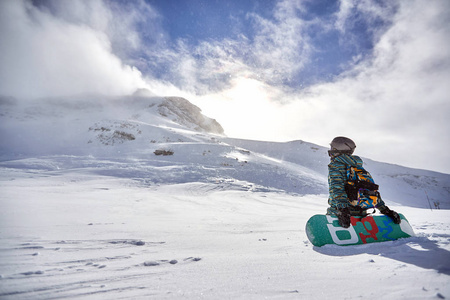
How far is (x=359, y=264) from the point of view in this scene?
2.29 metres

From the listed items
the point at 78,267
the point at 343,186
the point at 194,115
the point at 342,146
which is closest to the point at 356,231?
the point at 343,186

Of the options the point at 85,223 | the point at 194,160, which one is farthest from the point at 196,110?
the point at 85,223

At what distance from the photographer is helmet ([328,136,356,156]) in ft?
11.9

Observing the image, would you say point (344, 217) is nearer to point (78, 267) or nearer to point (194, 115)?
point (78, 267)

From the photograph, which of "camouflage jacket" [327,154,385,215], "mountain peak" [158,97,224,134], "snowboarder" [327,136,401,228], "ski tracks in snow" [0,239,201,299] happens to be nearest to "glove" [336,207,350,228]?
"snowboarder" [327,136,401,228]

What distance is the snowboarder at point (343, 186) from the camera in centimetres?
337

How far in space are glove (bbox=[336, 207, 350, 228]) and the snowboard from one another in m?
0.09

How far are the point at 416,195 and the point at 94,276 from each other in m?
35.9

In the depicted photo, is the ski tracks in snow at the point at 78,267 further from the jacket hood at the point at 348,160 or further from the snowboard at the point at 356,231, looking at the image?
the jacket hood at the point at 348,160

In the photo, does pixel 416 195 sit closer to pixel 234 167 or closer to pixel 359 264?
pixel 234 167

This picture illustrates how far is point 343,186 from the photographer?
3420 millimetres

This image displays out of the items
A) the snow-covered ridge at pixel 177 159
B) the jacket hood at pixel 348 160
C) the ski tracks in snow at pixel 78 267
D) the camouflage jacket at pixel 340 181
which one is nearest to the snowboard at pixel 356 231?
the camouflage jacket at pixel 340 181

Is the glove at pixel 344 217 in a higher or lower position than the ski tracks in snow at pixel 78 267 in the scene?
higher

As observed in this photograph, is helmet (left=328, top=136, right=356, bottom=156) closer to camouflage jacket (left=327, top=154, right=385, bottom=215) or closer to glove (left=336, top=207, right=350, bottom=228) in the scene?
camouflage jacket (left=327, top=154, right=385, bottom=215)
